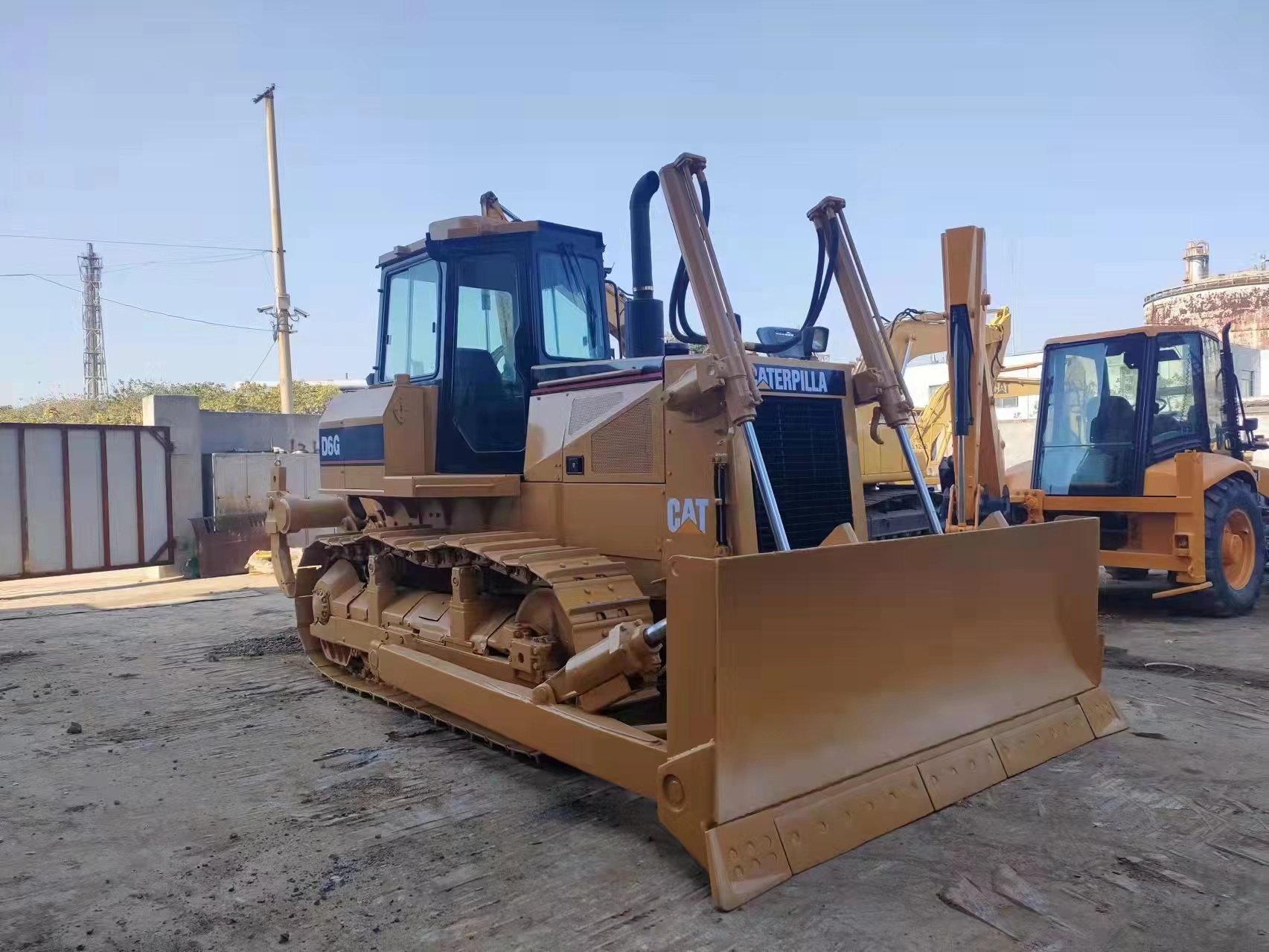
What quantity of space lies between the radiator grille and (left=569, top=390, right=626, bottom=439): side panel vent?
2.72 feet

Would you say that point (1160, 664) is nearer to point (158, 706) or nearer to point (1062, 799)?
point (1062, 799)

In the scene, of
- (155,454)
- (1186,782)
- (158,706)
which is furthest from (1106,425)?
(155,454)

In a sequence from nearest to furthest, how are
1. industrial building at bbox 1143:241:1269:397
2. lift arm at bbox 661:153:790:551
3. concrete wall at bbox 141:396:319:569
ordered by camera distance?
1. lift arm at bbox 661:153:790:551
2. concrete wall at bbox 141:396:319:569
3. industrial building at bbox 1143:241:1269:397

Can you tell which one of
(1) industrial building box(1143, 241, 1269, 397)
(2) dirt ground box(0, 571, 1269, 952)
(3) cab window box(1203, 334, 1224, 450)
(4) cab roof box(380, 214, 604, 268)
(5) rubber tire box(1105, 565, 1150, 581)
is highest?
(1) industrial building box(1143, 241, 1269, 397)

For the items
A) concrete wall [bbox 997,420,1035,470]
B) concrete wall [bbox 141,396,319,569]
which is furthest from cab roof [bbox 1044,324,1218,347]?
concrete wall [bbox 997,420,1035,470]

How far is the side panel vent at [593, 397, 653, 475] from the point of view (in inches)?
183

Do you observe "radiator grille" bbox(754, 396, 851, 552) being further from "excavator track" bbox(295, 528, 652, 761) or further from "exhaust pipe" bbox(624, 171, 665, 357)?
"exhaust pipe" bbox(624, 171, 665, 357)

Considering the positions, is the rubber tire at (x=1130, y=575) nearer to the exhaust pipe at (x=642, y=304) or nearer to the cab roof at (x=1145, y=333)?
the cab roof at (x=1145, y=333)

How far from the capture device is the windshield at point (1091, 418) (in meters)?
8.52

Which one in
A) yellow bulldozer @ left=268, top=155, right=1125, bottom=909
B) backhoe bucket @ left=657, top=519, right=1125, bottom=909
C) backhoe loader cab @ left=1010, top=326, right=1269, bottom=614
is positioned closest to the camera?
backhoe bucket @ left=657, top=519, right=1125, bottom=909

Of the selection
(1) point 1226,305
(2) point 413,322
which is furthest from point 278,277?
(1) point 1226,305

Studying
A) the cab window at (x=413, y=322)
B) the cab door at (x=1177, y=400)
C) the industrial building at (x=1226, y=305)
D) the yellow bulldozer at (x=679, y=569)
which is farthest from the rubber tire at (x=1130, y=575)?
the industrial building at (x=1226, y=305)

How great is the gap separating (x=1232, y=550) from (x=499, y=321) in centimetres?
737

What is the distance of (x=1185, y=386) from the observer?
341 inches
